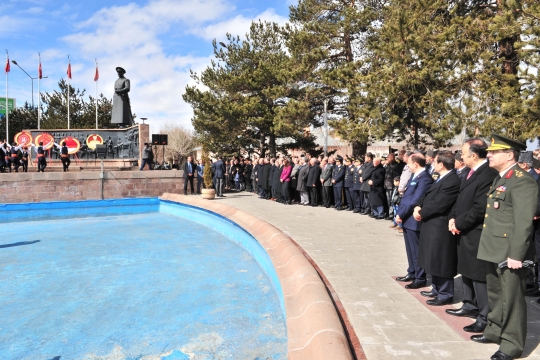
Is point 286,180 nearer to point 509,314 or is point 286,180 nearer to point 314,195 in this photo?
point 314,195

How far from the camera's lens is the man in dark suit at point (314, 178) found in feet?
42.0

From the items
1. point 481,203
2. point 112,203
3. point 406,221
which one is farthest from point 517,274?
point 112,203

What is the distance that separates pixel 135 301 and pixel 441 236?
397 centimetres

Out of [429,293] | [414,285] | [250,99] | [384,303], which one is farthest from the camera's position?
[250,99]

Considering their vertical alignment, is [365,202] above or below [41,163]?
below

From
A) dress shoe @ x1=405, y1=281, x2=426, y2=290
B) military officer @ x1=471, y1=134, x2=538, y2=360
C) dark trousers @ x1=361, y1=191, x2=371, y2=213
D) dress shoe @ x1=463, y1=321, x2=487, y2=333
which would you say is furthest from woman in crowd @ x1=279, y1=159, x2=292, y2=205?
military officer @ x1=471, y1=134, x2=538, y2=360

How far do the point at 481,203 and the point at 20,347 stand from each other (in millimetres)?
4737

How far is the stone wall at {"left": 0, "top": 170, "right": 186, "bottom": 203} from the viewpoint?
15680 millimetres

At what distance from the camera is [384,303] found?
422 centimetres

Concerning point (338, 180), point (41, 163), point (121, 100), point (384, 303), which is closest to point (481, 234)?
point (384, 303)

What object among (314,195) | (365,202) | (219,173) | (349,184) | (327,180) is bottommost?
(365,202)

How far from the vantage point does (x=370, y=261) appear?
5984 millimetres

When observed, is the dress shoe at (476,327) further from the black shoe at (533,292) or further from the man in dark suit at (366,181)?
the man in dark suit at (366,181)

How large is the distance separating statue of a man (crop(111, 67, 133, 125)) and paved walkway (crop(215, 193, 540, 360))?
1425 centimetres
